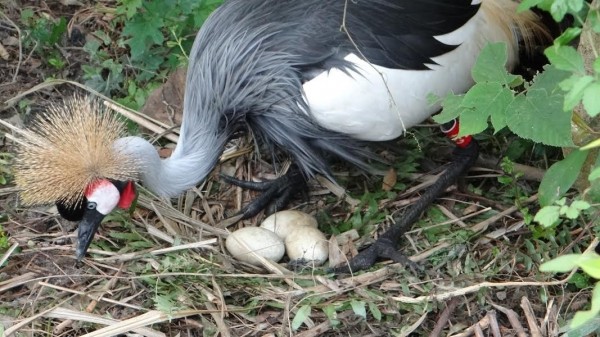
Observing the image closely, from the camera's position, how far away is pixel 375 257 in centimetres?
280

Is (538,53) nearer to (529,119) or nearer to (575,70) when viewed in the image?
(529,119)

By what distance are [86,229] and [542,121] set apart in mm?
1354

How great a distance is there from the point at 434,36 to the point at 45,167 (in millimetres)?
1247

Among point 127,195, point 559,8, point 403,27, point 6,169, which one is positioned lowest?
point 6,169

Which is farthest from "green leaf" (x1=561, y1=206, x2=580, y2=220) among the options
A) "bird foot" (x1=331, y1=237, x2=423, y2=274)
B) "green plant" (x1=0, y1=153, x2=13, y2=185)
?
"green plant" (x1=0, y1=153, x2=13, y2=185)

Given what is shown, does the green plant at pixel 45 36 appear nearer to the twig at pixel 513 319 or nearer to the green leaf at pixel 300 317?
the green leaf at pixel 300 317

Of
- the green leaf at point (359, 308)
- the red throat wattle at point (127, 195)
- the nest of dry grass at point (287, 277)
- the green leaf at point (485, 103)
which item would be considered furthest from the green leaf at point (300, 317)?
the green leaf at point (485, 103)

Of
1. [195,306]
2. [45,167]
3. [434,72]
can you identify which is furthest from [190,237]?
[434,72]

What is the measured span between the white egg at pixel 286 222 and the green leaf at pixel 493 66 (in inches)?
36.7

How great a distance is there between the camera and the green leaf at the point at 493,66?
2.10 metres

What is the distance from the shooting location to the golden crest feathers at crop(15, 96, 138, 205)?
2510 millimetres

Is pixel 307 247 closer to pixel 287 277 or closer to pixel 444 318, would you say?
pixel 287 277

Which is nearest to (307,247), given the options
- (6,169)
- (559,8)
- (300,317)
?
(300,317)

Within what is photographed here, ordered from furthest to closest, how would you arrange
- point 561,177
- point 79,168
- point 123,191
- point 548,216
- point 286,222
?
point 286,222
point 123,191
point 79,168
point 561,177
point 548,216
